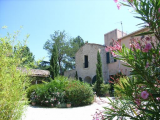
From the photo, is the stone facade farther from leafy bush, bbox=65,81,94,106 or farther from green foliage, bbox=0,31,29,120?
green foliage, bbox=0,31,29,120

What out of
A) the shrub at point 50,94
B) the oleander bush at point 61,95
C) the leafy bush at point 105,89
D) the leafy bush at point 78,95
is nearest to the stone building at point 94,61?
the leafy bush at point 105,89

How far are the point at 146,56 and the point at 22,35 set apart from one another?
299cm

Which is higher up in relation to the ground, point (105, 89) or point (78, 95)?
point (78, 95)

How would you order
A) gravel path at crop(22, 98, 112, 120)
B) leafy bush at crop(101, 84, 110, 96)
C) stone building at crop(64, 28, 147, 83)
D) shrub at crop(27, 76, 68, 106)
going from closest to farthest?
1. gravel path at crop(22, 98, 112, 120)
2. shrub at crop(27, 76, 68, 106)
3. leafy bush at crop(101, 84, 110, 96)
4. stone building at crop(64, 28, 147, 83)

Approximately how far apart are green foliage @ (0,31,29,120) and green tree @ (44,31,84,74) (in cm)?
2922

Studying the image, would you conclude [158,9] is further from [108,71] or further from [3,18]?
[108,71]

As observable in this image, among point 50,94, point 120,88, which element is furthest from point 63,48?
point 120,88

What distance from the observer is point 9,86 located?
2.70 m

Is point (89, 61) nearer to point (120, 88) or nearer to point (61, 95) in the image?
point (61, 95)

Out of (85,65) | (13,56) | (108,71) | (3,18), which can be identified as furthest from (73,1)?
(85,65)

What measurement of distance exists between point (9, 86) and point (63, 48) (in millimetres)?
29817

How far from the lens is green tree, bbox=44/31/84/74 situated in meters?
32.5

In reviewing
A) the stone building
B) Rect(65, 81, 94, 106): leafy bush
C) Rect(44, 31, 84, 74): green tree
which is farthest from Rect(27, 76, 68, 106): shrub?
Rect(44, 31, 84, 74): green tree

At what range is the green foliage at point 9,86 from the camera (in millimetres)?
2607
